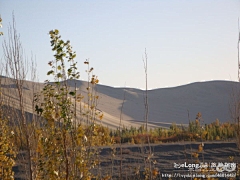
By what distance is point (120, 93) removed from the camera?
56.3 m

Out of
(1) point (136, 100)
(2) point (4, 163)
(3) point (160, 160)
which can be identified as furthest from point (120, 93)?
(2) point (4, 163)

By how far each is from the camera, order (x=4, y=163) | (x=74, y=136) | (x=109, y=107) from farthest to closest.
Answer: (x=109, y=107), (x=4, y=163), (x=74, y=136)

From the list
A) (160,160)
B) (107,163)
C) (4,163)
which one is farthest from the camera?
(160,160)

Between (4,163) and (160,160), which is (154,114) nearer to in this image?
(160,160)

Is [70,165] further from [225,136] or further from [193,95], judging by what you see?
[193,95]

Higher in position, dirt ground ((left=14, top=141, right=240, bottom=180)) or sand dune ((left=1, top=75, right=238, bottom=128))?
sand dune ((left=1, top=75, right=238, bottom=128))

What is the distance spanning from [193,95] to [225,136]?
144 ft

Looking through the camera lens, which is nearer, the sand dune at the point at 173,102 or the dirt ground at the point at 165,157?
the dirt ground at the point at 165,157

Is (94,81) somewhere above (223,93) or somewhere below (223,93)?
below

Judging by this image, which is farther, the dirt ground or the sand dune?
the sand dune

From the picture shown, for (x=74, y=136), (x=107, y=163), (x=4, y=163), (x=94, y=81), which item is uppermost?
(x=94, y=81)

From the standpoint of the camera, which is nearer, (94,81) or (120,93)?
(94,81)

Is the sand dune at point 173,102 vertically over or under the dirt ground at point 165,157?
over

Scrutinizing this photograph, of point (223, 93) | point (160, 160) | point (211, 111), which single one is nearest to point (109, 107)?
point (211, 111)
